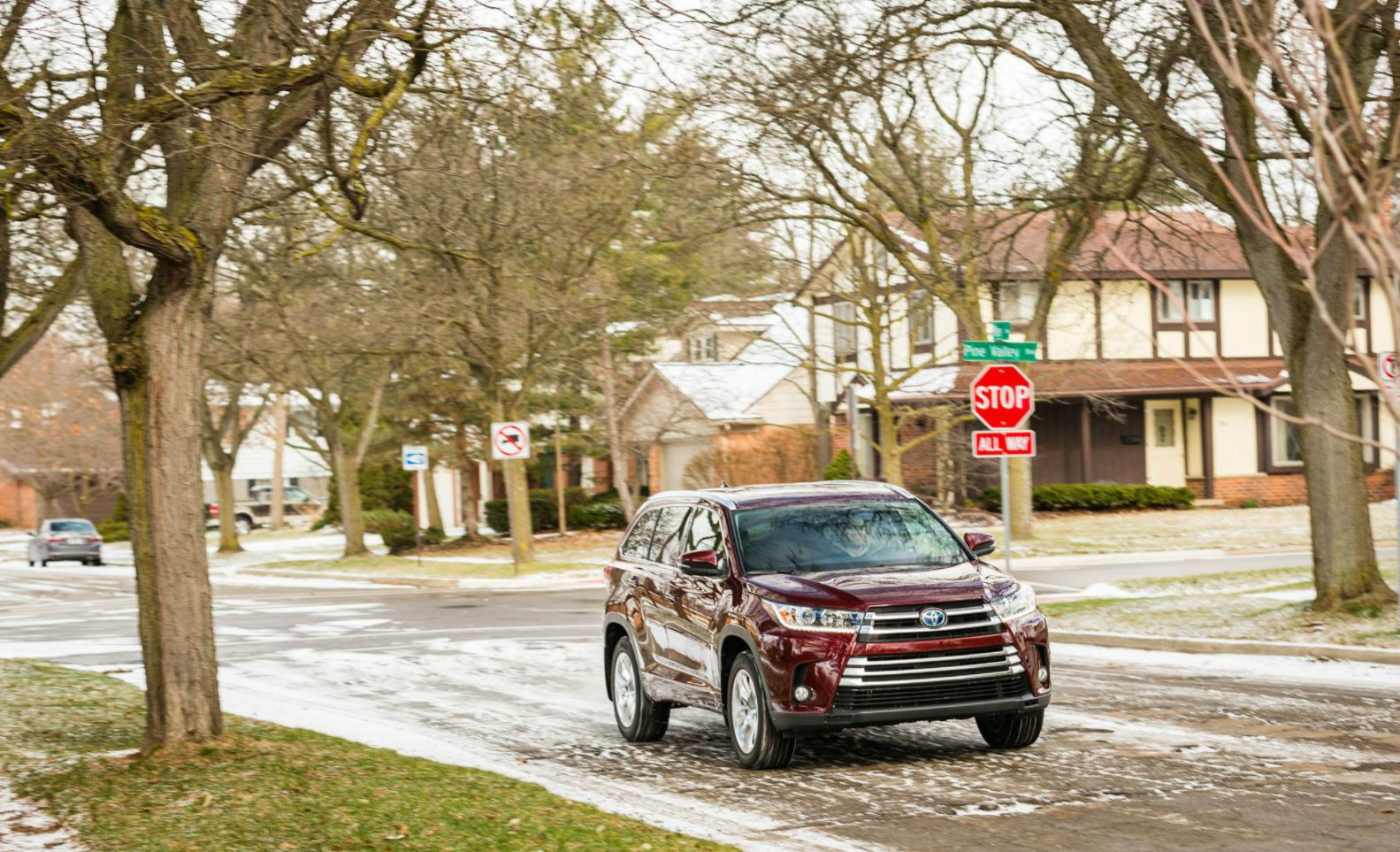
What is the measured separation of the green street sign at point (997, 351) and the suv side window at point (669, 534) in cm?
898

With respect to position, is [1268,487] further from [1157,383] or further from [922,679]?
[922,679]

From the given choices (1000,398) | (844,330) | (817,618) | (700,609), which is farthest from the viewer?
(844,330)

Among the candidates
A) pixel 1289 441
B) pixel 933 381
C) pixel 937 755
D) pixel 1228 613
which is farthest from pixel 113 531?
pixel 937 755

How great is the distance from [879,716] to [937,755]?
107 centimetres

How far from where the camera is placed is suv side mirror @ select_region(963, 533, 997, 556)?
37.4ft

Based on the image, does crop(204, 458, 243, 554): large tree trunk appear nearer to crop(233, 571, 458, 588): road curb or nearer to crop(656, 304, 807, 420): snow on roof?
crop(233, 571, 458, 588): road curb

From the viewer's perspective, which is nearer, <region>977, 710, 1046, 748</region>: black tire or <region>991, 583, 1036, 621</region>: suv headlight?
<region>991, 583, 1036, 621</region>: suv headlight

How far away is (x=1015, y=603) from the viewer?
1041 centimetres

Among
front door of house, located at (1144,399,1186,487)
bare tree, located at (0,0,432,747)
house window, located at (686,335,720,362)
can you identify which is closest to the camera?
bare tree, located at (0,0,432,747)

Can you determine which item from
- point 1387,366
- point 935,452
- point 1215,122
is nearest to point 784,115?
point 1215,122

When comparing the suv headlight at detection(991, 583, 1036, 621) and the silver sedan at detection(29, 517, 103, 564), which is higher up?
the suv headlight at detection(991, 583, 1036, 621)

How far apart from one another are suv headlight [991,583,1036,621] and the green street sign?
10247mm

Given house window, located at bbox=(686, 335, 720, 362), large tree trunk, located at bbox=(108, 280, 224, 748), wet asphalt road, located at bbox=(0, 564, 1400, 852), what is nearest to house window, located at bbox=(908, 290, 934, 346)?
house window, located at bbox=(686, 335, 720, 362)

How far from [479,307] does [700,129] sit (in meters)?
6.97
